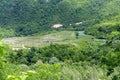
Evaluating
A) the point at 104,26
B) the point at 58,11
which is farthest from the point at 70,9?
the point at 104,26

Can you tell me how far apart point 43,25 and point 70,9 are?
17.5 meters

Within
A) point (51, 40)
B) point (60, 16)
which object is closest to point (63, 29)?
point (51, 40)

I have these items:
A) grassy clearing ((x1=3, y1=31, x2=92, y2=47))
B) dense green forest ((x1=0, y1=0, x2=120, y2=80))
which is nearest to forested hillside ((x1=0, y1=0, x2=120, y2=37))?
dense green forest ((x1=0, y1=0, x2=120, y2=80))

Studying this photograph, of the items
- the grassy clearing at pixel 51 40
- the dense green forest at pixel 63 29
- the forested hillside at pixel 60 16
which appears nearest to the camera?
the dense green forest at pixel 63 29

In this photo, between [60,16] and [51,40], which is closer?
[51,40]

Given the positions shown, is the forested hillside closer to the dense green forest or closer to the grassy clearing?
the dense green forest

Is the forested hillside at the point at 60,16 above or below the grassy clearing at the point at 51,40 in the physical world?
below

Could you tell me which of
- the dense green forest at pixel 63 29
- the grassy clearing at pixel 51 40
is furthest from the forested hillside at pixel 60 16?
the grassy clearing at pixel 51 40

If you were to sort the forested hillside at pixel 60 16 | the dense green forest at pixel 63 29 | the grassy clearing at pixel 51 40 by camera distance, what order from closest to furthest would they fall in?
the dense green forest at pixel 63 29
the grassy clearing at pixel 51 40
the forested hillside at pixel 60 16

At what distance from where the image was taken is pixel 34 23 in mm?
187750

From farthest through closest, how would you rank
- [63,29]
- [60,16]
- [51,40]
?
[60,16], [63,29], [51,40]

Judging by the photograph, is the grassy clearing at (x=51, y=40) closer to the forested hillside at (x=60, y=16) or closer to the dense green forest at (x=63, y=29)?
the dense green forest at (x=63, y=29)

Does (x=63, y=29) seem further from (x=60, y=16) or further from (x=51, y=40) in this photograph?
(x=60, y=16)

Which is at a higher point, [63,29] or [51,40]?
[51,40]
